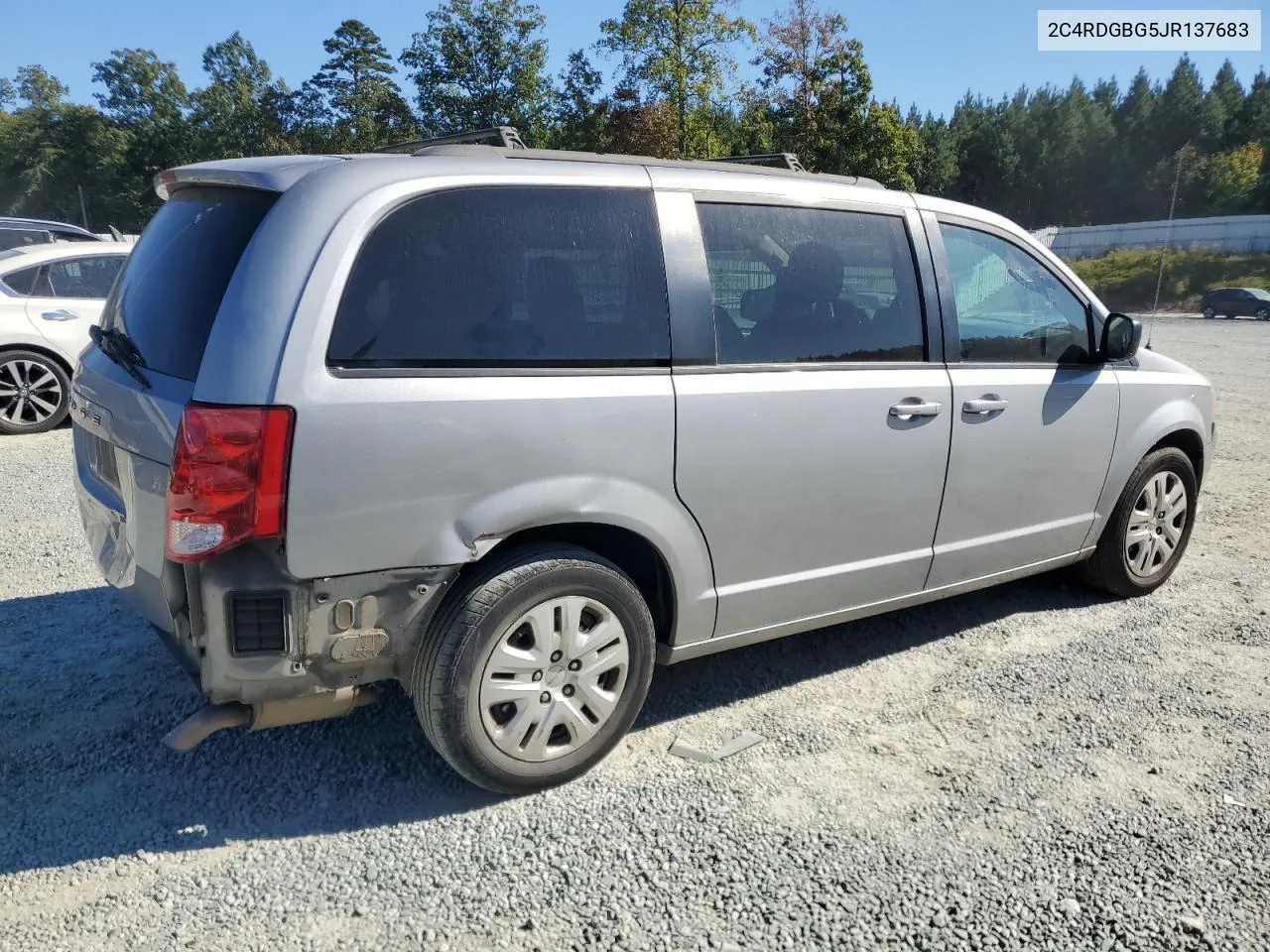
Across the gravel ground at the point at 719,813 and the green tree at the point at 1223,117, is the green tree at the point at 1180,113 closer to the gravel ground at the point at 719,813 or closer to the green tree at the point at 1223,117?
the green tree at the point at 1223,117

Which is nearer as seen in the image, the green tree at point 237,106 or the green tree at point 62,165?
the green tree at point 237,106

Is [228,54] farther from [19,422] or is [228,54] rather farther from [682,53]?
[19,422]

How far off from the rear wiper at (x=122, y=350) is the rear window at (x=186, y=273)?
2 centimetres

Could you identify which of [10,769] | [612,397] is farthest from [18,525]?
[612,397]

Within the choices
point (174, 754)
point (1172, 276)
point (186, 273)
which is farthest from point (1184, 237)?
point (174, 754)

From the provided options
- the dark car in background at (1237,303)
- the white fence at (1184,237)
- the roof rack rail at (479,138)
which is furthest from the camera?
the white fence at (1184,237)

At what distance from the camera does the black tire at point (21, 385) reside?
835cm

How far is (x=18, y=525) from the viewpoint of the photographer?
573 cm

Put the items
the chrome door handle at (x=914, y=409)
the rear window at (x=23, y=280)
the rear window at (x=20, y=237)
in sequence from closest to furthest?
the chrome door handle at (x=914, y=409) < the rear window at (x=23, y=280) < the rear window at (x=20, y=237)

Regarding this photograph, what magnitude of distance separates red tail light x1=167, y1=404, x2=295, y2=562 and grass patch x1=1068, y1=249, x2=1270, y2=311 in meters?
46.4

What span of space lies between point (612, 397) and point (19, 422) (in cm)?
770

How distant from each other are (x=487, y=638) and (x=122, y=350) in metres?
1.47

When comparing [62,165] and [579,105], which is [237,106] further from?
[579,105]

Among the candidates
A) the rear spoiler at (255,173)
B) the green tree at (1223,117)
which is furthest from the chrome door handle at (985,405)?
the green tree at (1223,117)
